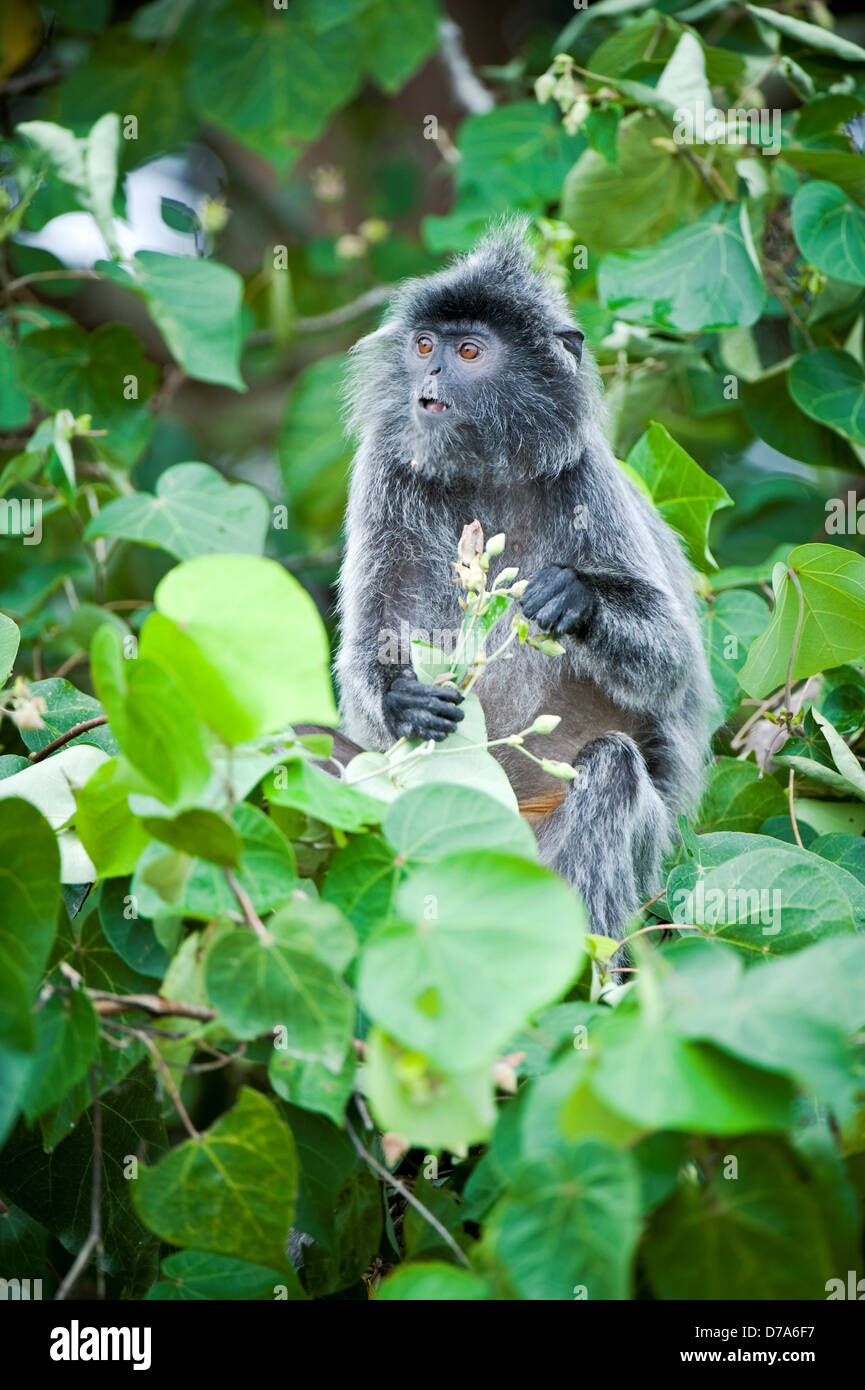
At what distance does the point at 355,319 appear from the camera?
5414 millimetres

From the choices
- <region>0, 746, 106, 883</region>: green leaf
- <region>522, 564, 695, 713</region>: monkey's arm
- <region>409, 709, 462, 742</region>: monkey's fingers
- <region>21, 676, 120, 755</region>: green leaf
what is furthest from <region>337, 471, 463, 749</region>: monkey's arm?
<region>0, 746, 106, 883</region>: green leaf

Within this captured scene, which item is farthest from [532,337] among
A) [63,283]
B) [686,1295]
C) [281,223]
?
[281,223]

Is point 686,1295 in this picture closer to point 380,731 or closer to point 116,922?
point 116,922

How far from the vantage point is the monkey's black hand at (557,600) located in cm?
269

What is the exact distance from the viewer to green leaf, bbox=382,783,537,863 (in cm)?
162

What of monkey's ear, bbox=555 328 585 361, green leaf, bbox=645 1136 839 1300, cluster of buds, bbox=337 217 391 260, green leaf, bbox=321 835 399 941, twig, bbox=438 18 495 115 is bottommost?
green leaf, bbox=645 1136 839 1300

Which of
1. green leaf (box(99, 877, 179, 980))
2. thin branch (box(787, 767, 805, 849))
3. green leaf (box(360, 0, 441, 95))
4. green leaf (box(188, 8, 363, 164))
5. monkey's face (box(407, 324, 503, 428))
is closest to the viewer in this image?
green leaf (box(99, 877, 179, 980))

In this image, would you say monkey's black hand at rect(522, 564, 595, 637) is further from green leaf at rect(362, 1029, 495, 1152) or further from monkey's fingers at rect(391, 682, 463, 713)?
green leaf at rect(362, 1029, 495, 1152)

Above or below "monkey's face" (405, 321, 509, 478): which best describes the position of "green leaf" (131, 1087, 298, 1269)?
below

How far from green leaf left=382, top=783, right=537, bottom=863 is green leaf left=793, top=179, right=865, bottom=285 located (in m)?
2.02

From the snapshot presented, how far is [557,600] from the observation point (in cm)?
270

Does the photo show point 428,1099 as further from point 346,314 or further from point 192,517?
point 346,314

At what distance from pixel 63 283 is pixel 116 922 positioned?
2.73 metres

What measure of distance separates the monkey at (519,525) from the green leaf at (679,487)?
8cm
